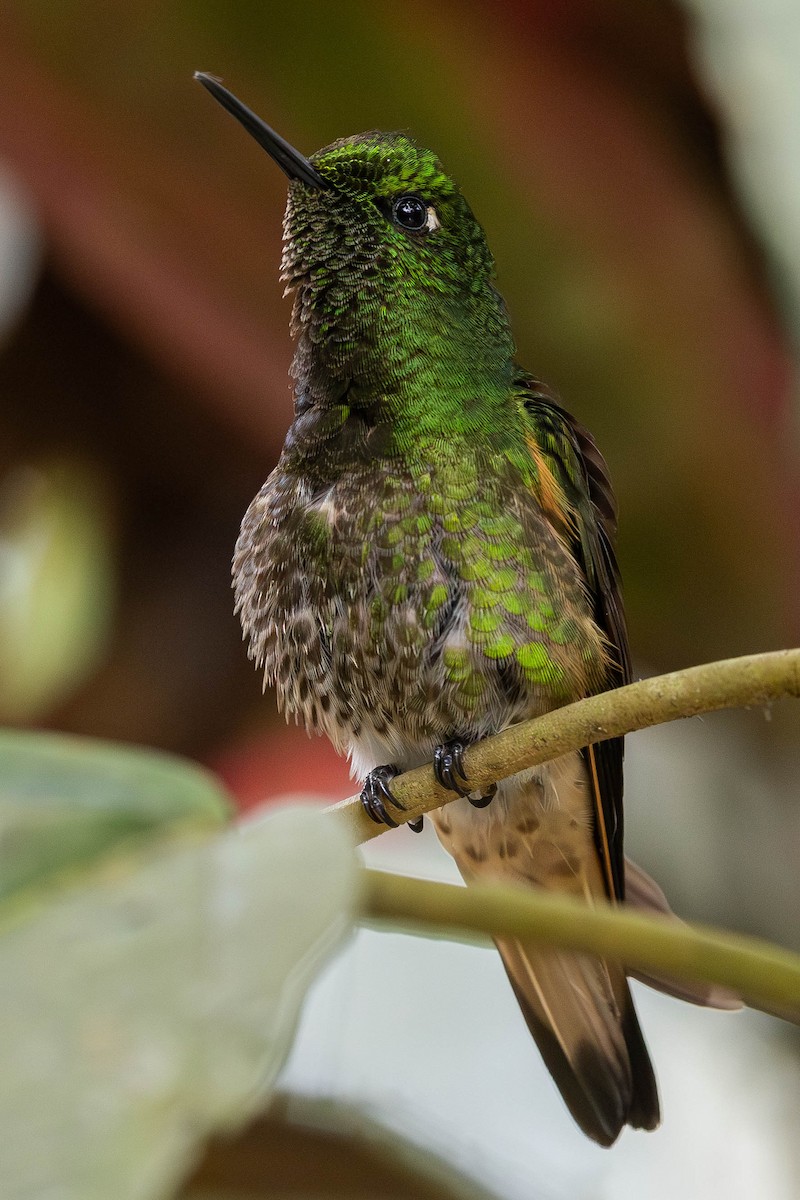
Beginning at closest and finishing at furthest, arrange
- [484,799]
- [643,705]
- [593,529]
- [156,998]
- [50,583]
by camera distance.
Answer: [156,998] < [643,705] < [593,529] < [484,799] < [50,583]

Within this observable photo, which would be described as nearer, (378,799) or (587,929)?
(587,929)

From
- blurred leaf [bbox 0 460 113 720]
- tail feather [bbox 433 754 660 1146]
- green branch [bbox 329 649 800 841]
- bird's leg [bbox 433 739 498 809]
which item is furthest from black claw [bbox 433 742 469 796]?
blurred leaf [bbox 0 460 113 720]

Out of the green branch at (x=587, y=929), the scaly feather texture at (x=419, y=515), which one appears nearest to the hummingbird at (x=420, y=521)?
the scaly feather texture at (x=419, y=515)

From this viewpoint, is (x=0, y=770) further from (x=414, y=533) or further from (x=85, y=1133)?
(x=414, y=533)

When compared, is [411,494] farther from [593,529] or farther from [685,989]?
[685,989]

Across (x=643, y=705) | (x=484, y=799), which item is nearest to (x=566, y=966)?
(x=484, y=799)

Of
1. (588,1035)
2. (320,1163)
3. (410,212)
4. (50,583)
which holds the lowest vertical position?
(588,1035)

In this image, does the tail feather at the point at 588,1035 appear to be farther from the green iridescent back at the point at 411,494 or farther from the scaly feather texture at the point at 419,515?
the green iridescent back at the point at 411,494
